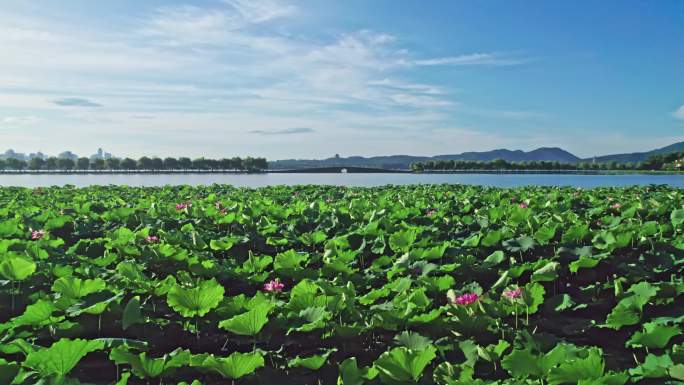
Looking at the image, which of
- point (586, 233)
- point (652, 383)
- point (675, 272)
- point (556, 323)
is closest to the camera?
point (652, 383)

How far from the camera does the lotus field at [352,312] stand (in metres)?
2.52

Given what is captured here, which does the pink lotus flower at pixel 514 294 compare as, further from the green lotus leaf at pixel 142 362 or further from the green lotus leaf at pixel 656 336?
the green lotus leaf at pixel 142 362

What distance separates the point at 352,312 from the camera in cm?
318

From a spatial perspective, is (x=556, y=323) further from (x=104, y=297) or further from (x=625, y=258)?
(x=104, y=297)

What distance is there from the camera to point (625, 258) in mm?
4805

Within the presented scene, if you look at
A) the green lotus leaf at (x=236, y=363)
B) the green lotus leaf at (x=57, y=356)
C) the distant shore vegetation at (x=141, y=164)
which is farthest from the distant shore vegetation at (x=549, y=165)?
the green lotus leaf at (x=57, y=356)

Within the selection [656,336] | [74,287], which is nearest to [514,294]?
[656,336]

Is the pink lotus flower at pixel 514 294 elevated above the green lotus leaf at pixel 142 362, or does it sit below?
above

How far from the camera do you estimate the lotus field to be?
252 centimetres

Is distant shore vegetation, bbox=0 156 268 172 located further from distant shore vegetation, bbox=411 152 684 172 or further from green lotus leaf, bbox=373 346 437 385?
green lotus leaf, bbox=373 346 437 385

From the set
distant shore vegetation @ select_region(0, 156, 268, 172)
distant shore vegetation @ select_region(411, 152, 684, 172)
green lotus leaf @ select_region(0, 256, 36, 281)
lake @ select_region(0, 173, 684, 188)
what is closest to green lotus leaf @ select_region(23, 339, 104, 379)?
green lotus leaf @ select_region(0, 256, 36, 281)

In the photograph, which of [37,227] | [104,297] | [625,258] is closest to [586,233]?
[625,258]

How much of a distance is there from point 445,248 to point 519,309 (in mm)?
1519

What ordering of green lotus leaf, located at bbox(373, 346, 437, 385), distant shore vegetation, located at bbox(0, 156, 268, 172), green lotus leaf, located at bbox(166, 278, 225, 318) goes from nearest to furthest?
green lotus leaf, located at bbox(373, 346, 437, 385) → green lotus leaf, located at bbox(166, 278, 225, 318) → distant shore vegetation, located at bbox(0, 156, 268, 172)
